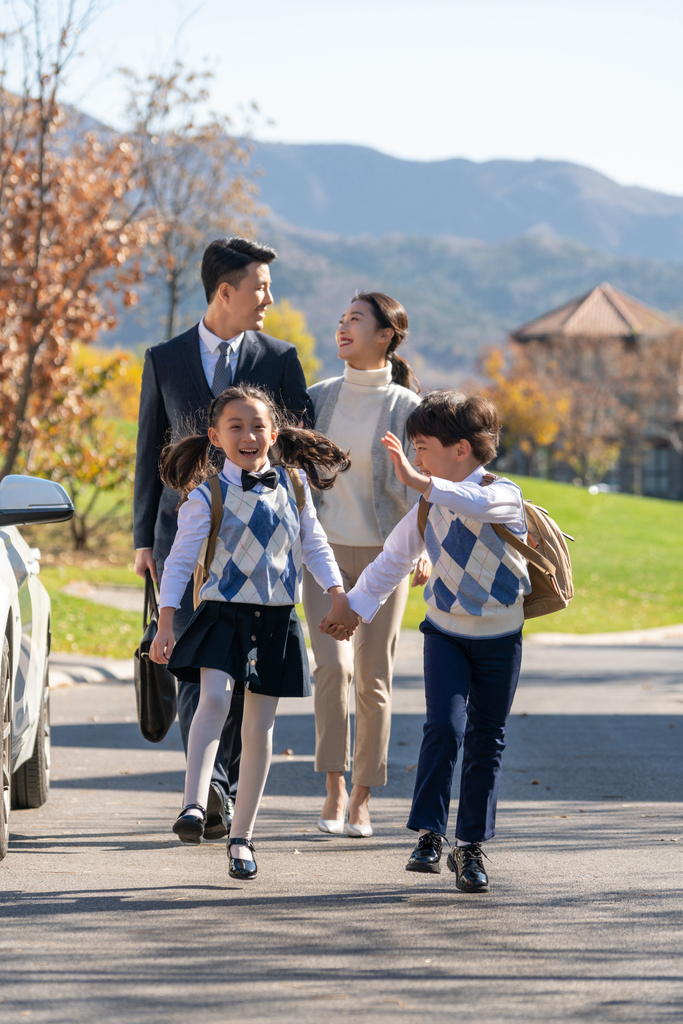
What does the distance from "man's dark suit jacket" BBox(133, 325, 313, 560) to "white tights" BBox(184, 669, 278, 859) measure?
88cm

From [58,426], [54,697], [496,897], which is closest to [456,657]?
[496,897]

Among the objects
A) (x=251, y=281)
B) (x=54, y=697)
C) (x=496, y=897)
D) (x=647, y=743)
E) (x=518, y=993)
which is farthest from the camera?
(x=54, y=697)

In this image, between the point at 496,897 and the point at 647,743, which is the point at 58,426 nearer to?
the point at 647,743

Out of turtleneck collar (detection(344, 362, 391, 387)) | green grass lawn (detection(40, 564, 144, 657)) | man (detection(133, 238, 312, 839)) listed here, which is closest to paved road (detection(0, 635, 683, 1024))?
man (detection(133, 238, 312, 839))

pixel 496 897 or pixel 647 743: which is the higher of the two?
pixel 496 897

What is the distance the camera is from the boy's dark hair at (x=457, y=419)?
444 cm

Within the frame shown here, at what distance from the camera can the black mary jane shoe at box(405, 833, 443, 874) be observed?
13.7ft

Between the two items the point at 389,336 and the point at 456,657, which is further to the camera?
the point at 389,336

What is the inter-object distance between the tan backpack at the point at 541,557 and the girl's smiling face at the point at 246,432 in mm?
600

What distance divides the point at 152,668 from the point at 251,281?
5.25 ft

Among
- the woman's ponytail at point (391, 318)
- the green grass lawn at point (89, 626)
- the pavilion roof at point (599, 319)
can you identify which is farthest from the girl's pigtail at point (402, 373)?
the pavilion roof at point (599, 319)

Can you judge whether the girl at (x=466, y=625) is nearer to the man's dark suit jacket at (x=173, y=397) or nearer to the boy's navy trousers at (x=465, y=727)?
the boy's navy trousers at (x=465, y=727)

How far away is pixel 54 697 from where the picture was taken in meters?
10.3

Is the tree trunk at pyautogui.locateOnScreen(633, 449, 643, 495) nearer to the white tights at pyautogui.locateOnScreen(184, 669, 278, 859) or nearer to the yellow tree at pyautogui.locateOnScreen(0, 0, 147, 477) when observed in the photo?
the yellow tree at pyautogui.locateOnScreen(0, 0, 147, 477)
